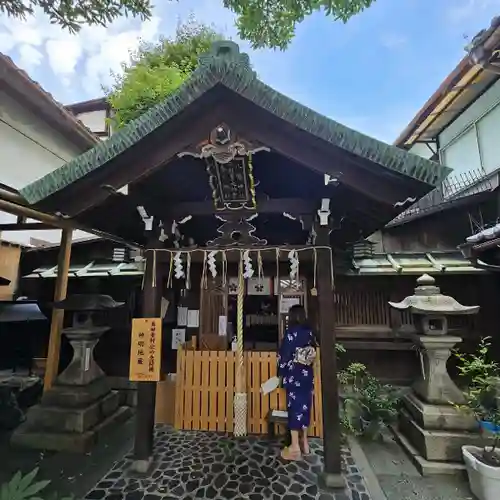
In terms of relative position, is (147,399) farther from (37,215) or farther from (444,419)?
(444,419)

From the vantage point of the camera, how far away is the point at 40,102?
259 inches

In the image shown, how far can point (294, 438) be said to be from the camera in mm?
4988

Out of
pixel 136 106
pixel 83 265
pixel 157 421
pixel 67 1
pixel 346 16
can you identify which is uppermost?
pixel 136 106

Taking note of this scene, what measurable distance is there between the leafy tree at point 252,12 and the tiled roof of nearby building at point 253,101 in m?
1.32

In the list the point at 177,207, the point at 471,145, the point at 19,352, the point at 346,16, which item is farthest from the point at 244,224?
the point at 471,145

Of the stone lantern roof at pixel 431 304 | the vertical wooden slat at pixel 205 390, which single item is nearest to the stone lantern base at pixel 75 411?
the vertical wooden slat at pixel 205 390

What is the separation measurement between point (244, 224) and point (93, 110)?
51.3 feet

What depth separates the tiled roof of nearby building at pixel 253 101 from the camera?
11.7 ft

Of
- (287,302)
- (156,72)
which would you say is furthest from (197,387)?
(156,72)

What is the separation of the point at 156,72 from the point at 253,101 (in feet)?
41.4

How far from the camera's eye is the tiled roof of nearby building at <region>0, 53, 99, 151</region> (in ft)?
18.4

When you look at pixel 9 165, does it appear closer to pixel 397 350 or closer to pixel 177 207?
pixel 177 207

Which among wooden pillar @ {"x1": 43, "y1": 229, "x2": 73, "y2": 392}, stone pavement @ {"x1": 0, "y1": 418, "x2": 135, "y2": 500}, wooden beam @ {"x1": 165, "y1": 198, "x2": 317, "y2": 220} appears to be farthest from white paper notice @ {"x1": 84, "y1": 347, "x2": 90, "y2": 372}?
wooden beam @ {"x1": 165, "y1": 198, "x2": 317, "y2": 220}

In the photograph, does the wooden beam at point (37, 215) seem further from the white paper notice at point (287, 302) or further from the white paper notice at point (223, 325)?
the white paper notice at point (287, 302)
